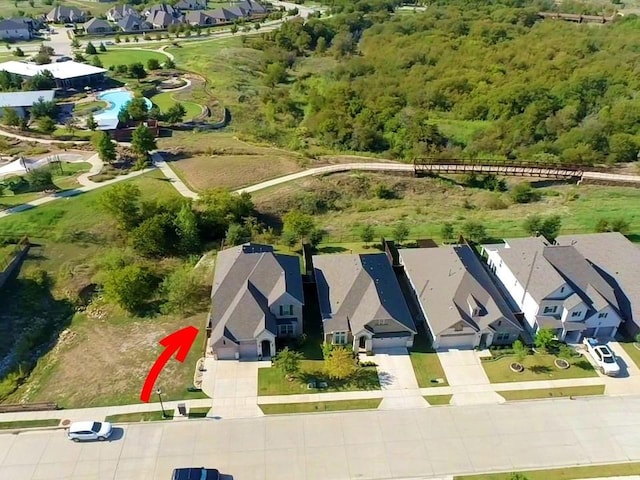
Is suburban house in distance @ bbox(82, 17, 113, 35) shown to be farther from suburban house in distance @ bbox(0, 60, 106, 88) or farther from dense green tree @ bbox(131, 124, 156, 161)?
dense green tree @ bbox(131, 124, 156, 161)

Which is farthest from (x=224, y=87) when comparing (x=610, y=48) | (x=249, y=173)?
(x=610, y=48)

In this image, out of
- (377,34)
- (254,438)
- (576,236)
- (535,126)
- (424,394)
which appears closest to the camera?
(254,438)

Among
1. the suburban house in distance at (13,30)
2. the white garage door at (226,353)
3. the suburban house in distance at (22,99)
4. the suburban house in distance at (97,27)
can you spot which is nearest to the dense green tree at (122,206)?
the white garage door at (226,353)

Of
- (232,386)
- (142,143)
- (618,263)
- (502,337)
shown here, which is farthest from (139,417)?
(142,143)

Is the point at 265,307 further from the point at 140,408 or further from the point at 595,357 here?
the point at 595,357

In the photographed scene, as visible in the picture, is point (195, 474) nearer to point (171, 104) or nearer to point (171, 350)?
point (171, 350)
